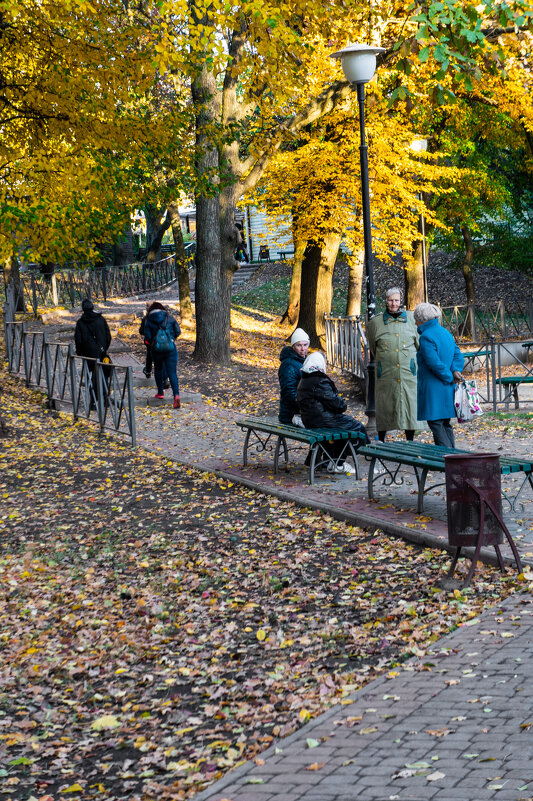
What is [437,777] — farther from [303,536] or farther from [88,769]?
[303,536]

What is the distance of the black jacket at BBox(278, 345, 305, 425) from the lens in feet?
32.7

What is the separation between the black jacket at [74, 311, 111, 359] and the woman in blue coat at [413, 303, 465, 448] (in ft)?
22.5

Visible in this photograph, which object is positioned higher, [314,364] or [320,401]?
[314,364]

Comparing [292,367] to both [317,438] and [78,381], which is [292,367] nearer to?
[317,438]

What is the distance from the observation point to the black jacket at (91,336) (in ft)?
47.8

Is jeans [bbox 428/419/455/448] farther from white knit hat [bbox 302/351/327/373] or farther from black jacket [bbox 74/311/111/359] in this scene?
black jacket [bbox 74/311/111/359]

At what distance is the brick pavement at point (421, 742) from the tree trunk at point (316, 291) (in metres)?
18.1

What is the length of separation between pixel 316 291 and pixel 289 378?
1328 cm

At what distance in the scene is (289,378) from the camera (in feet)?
32.8

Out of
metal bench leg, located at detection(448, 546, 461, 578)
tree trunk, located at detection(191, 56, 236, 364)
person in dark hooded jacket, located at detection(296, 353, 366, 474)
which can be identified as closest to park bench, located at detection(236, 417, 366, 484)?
person in dark hooded jacket, located at detection(296, 353, 366, 474)

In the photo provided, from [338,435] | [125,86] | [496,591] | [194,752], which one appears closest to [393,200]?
[125,86]

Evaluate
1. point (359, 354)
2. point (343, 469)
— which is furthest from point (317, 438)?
point (359, 354)

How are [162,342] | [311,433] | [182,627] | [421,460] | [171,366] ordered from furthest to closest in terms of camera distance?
[171,366] < [162,342] < [311,433] < [421,460] < [182,627]

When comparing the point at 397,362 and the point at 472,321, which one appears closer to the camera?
the point at 397,362
